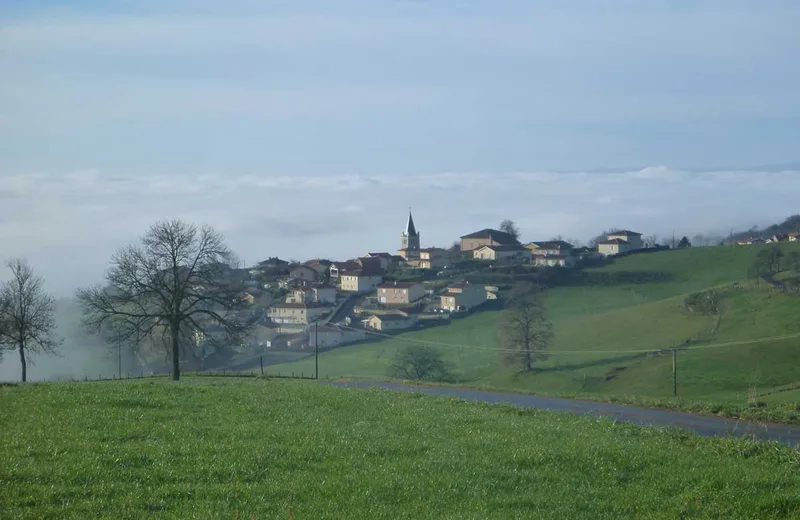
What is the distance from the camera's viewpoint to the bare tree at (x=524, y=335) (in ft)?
205

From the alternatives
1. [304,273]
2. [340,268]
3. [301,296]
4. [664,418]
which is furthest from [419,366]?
[304,273]

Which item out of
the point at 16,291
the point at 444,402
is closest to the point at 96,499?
the point at 444,402

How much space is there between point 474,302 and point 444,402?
7024 centimetres

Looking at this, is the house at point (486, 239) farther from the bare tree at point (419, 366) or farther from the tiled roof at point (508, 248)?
the bare tree at point (419, 366)

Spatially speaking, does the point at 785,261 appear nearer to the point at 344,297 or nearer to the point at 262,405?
the point at 344,297

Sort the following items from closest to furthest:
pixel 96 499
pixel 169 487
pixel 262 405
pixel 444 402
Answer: pixel 96 499
pixel 169 487
pixel 262 405
pixel 444 402

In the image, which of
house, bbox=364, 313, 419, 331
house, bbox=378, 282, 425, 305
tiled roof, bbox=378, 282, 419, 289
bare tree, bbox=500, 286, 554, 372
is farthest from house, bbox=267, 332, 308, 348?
tiled roof, bbox=378, 282, 419, 289

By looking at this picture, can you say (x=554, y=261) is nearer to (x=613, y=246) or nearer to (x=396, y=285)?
(x=613, y=246)

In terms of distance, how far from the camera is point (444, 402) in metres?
21.5

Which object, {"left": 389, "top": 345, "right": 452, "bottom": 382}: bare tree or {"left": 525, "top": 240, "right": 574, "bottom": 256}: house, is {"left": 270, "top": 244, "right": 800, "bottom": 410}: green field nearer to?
{"left": 389, "top": 345, "right": 452, "bottom": 382}: bare tree

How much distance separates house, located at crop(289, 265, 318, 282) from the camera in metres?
120

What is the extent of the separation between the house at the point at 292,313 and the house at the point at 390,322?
21.1 feet

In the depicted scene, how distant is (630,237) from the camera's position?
14712 cm

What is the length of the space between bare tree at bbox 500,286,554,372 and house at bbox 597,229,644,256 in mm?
63251
